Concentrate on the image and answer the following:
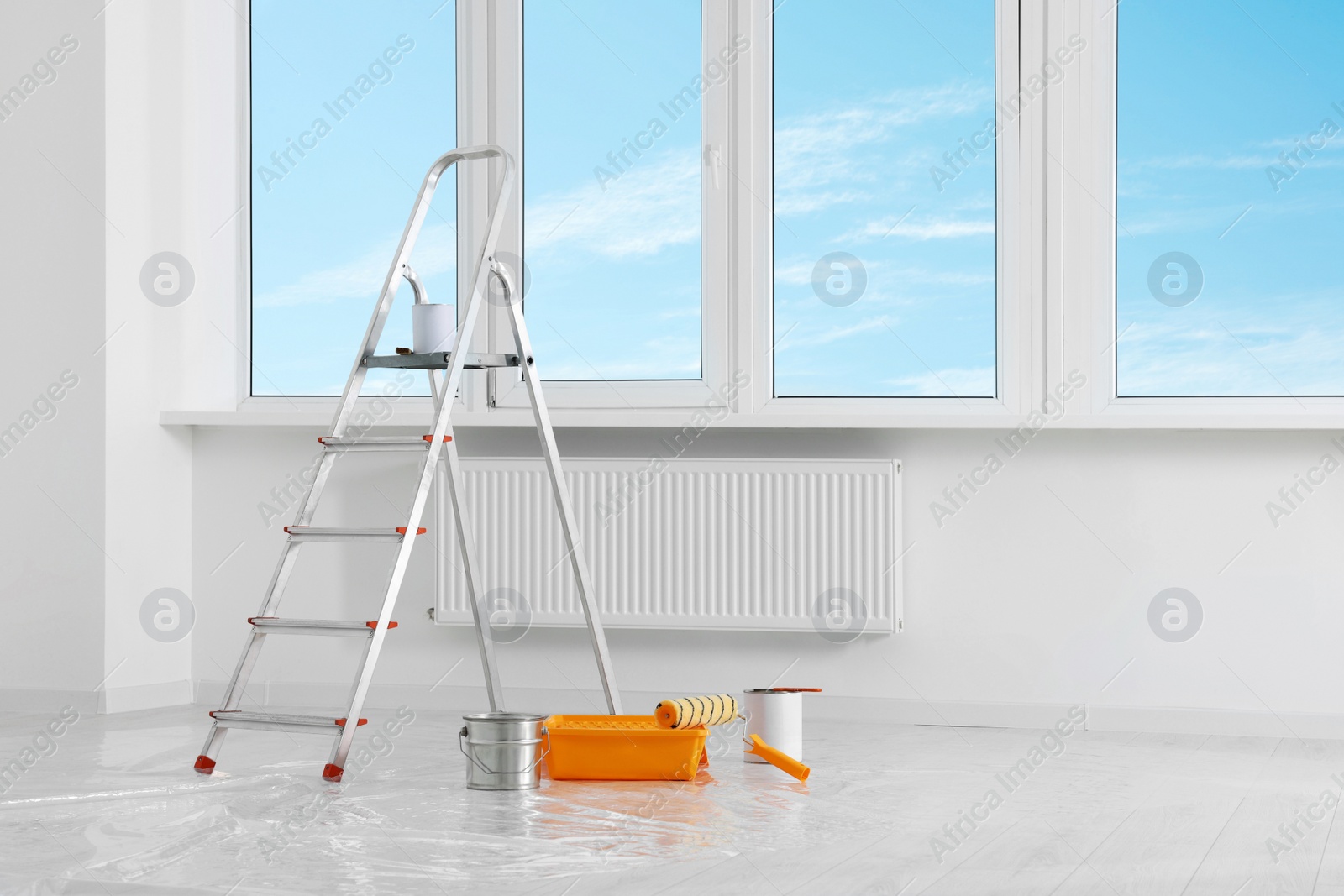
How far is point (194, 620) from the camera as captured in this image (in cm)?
413

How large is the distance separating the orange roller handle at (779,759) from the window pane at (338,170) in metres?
1.74

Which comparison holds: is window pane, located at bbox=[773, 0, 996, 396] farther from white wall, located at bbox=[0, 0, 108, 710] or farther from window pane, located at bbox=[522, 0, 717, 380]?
white wall, located at bbox=[0, 0, 108, 710]

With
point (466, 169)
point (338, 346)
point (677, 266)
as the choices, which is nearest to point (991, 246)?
point (677, 266)

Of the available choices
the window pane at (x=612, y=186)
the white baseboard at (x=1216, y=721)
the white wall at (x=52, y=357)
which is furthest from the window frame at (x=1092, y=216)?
the white wall at (x=52, y=357)

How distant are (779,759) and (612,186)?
6.33 ft

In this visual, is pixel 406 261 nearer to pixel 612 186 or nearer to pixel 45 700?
pixel 612 186

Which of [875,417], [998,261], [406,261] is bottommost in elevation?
[875,417]

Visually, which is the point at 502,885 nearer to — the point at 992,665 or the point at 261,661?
the point at 992,665

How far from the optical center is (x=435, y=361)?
3.04 m

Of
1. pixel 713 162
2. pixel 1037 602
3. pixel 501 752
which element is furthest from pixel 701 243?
pixel 501 752

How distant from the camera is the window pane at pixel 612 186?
3.99 meters

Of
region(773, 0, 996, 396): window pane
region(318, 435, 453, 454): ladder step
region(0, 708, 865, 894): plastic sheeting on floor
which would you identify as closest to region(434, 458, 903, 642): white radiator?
region(773, 0, 996, 396): window pane

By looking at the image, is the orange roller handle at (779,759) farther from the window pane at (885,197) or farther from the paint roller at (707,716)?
the window pane at (885,197)

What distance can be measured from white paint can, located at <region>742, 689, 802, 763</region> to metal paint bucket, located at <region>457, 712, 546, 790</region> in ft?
1.88
